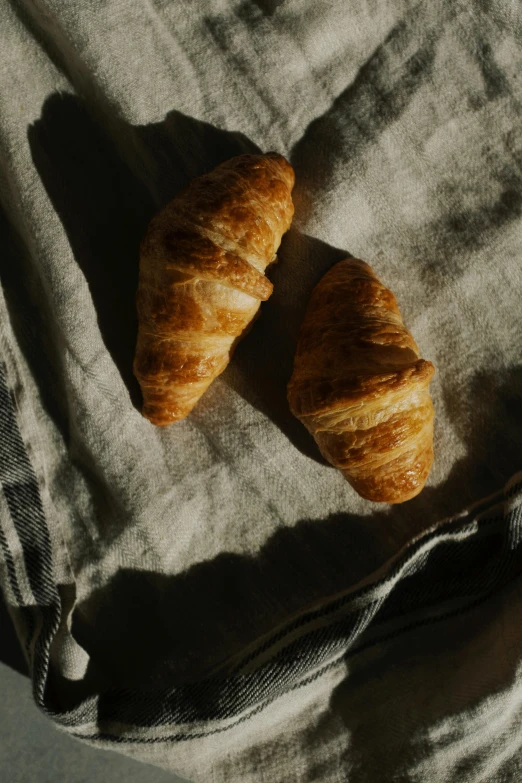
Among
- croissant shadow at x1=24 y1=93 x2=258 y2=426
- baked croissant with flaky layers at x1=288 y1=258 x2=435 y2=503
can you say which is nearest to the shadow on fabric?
croissant shadow at x1=24 y1=93 x2=258 y2=426

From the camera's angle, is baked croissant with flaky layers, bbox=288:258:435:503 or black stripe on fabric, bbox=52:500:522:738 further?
black stripe on fabric, bbox=52:500:522:738

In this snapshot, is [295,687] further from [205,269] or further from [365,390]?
[205,269]

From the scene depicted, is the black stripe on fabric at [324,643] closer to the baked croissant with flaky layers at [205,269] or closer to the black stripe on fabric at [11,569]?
the black stripe on fabric at [11,569]

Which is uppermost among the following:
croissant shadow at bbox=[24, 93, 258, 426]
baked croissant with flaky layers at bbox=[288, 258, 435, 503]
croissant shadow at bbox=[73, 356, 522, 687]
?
croissant shadow at bbox=[24, 93, 258, 426]

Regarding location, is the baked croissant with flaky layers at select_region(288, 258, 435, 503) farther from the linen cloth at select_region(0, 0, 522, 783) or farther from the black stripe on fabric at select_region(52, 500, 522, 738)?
the black stripe on fabric at select_region(52, 500, 522, 738)

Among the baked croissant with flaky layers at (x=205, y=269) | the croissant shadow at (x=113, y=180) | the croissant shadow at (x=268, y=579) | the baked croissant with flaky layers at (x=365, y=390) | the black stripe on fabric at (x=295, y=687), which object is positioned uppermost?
the croissant shadow at (x=113, y=180)

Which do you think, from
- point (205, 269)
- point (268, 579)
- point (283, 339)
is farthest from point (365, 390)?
point (268, 579)

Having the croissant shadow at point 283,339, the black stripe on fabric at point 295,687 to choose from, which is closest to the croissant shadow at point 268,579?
the black stripe on fabric at point 295,687
